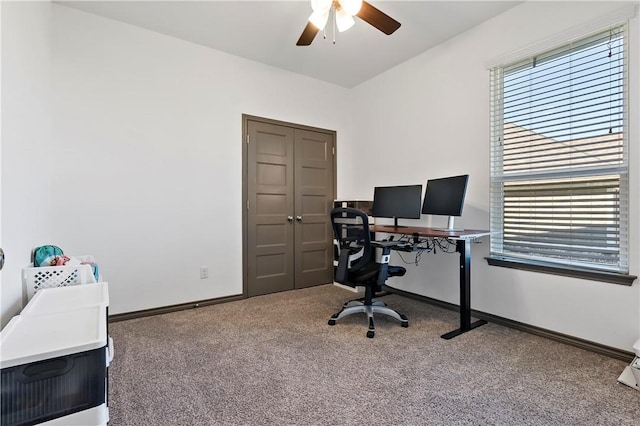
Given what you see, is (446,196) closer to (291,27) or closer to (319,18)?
(319,18)

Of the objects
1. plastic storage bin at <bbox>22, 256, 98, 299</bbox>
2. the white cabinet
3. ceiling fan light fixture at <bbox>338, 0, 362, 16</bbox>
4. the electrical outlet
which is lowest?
the electrical outlet

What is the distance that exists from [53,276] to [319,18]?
7.70ft

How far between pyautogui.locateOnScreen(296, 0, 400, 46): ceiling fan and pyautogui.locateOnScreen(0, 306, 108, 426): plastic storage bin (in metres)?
2.24

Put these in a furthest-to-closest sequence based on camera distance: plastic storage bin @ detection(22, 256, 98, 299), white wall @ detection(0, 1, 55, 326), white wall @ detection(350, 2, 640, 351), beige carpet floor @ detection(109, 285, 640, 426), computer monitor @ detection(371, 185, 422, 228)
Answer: computer monitor @ detection(371, 185, 422, 228) → white wall @ detection(350, 2, 640, 351) → plastic storage bin @ detection(22, 256, 98, 299) → beige carpet floor @ detection(109, 285, 640, 426) → white wall @ detection(0, 1, 55, 326)

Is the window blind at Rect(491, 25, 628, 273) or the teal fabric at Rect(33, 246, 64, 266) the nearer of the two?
the teal fabric at Rect(33, 246, 64, 266)

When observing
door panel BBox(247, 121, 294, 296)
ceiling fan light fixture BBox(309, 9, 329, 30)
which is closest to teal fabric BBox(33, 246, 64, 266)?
door panel BBox(247, 121, 294, 296)

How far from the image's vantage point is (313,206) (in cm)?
411

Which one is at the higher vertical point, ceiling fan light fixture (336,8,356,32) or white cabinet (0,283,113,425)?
ceiling fan light fixture (336,8,356,32)

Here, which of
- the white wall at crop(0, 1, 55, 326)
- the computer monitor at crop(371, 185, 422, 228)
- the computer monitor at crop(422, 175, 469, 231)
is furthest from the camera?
the computer monitor at crop(371, 185, 422, 228)

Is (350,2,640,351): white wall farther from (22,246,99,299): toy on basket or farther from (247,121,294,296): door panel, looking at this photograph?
(22,246,99,299): toy on basket

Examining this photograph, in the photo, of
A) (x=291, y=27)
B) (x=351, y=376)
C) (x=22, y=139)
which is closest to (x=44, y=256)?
(x=22, y=139)

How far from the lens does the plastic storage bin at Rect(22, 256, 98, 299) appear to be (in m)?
1.67

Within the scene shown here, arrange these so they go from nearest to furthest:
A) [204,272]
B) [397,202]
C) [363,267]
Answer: [363,267]
[204,272]
[397,202]

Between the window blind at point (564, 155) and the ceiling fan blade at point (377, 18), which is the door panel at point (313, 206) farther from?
the window blind at point (564, 155)
